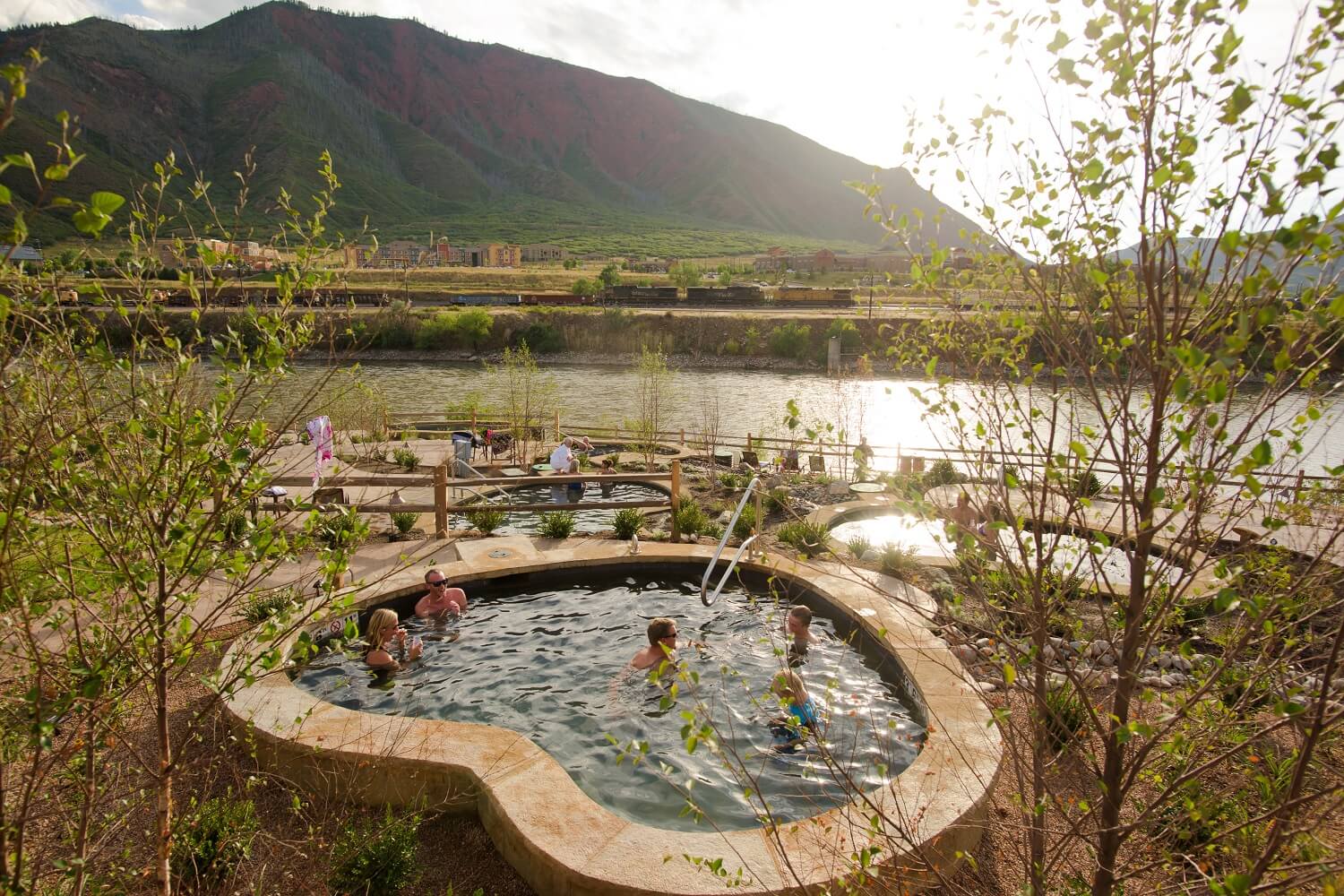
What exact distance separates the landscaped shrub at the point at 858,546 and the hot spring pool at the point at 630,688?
1789 mm

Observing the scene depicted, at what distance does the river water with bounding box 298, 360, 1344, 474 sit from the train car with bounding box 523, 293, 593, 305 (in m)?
13.6

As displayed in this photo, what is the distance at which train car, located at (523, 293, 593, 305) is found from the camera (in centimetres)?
6475

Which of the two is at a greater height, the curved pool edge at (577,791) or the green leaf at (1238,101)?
the green leaf at (1238,101)

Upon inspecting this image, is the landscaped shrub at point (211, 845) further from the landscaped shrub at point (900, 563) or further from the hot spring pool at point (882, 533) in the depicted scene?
the hot spring pool at point (882, 533)

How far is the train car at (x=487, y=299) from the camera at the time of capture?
6519cm

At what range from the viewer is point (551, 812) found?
444cm

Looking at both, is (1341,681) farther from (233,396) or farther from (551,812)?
(233,396)

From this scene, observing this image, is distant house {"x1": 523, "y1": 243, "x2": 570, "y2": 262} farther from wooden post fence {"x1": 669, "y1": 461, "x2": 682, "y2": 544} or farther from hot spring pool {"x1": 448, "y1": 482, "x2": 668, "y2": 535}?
wooden post fence {"x1": 669, "y1": 461, "x2": 682, "y2": 544}

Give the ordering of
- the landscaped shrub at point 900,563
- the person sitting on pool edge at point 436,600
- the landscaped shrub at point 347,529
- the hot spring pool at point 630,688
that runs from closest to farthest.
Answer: the landscaped shrub at point 347,529 → the hot spring pool at point 630,688 → the person sitting on pool edge at point 436,600 → the landscaped shrub at point 900,563

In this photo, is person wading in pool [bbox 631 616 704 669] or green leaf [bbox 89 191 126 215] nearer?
green leaf [bbox 89 191 126 215]

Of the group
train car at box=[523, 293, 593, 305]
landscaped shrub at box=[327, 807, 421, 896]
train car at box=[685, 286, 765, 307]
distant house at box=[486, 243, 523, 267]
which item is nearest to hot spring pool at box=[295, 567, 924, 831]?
landscaped shrub at box=[327, 807, 421, 896]

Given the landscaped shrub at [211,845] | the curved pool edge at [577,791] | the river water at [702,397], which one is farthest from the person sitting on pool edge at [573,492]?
the river water at [702,397]

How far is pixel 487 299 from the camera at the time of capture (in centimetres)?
6619

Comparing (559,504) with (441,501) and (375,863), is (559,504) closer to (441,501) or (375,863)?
(441,501)
